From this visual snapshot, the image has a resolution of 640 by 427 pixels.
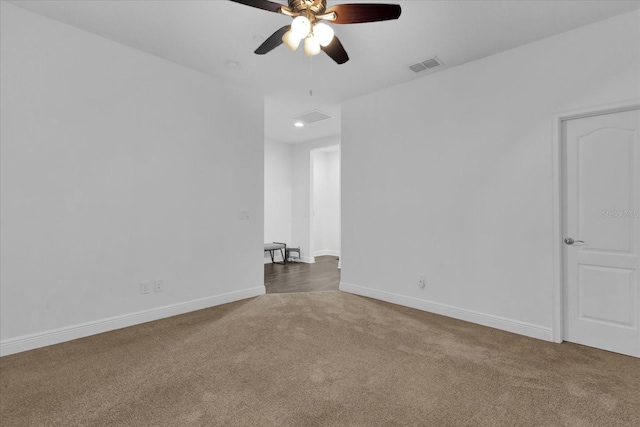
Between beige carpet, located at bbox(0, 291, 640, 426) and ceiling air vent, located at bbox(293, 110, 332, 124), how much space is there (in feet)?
10.8

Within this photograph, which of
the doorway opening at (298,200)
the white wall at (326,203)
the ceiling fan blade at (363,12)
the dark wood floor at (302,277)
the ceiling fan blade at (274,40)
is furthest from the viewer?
the white wall at (326,203)

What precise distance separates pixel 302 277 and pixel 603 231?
4083mm

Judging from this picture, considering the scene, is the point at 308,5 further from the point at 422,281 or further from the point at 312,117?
the point at 312,117

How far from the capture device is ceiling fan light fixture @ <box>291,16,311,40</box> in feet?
6.68

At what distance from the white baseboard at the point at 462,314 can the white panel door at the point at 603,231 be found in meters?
0.25

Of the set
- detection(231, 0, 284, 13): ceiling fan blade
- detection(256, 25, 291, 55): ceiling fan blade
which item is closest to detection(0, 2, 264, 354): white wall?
detection(256, 25, 291, 55): ceiling fan blade

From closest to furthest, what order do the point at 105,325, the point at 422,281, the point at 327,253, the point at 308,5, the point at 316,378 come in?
the point at 308,5
the point at 316,378
the point at 105,325
the point at 422,281
the point at 327,253

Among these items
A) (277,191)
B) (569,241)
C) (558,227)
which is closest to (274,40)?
(558,227)

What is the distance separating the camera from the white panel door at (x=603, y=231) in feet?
8.90

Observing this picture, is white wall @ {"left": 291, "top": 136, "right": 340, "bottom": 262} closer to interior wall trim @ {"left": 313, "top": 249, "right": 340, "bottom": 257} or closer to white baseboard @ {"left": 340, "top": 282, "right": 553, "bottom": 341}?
interior wall trim @ {"left": 313, "top": 249, "right": 340, "bottom": 257}

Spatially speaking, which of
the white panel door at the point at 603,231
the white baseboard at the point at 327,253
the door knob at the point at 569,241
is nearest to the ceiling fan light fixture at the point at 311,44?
the white panel door at the point at 603,231

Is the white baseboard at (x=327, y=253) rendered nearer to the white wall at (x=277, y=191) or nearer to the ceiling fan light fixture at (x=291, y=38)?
the white wall at (x=277, y=191)

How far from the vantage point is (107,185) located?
3195 millimetres

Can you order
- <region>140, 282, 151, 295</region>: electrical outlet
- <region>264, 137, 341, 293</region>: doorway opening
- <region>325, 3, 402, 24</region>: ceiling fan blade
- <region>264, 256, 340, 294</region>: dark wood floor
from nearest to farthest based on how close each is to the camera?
1. <region>325, 3, 402, 24</region>: ceiling fan blade
2. <region>140, 282, 151, 295</region>: electrical outlet
3. <region>264, 256, 340, 294</region>: dark wood floor
4. <region>264, 137, 341, 293</region>: doorway opening
